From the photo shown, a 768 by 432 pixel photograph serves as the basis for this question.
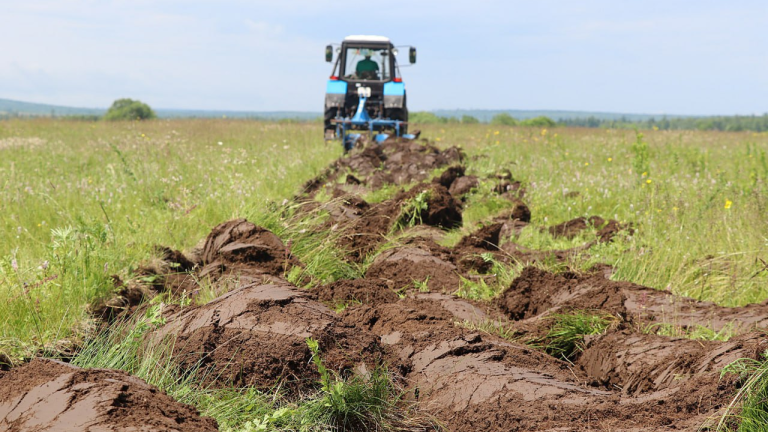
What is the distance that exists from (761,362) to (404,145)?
921 centimetres

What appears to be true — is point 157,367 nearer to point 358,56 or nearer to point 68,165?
point 68,165

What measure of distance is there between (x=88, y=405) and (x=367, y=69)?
14642 mm

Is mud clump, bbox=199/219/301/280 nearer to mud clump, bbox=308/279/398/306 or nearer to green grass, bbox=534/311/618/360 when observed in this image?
mud clump, bbox=308/279/398/306

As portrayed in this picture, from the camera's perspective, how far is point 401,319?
11.5 ft

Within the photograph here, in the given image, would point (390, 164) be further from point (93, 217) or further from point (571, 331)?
point (571, 331)

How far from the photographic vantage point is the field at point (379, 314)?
2514 mm

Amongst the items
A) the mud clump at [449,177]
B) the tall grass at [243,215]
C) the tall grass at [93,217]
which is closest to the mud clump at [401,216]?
the tall grass at [243,215]

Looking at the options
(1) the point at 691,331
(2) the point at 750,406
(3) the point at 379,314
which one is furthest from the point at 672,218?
(2) the point at 750,406

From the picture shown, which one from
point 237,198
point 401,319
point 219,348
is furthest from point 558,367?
point 237,198

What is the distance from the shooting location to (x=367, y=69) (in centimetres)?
1612

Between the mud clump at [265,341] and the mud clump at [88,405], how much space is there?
19.2 inches

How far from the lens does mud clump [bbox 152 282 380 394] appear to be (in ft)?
9.29

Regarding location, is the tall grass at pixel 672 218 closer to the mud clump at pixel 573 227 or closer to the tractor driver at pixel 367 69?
the mud clump at pixel 573 227

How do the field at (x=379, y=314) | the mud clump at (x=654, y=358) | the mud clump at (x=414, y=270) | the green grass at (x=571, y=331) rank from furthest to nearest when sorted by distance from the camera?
the mud clump at (x=414, y=270) → the green grass at (x=571, y=331) → the mud clump at (x=654, y=358) → the field at (x=379, y=314)
